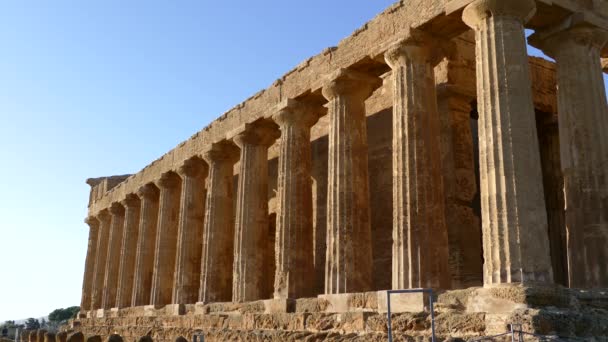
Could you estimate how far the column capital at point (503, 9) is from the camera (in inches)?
437

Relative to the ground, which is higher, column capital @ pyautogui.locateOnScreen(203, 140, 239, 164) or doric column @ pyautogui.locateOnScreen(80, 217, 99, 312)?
column capital @ pyautogui.locateOnScreen(203, 140, 239, 164)

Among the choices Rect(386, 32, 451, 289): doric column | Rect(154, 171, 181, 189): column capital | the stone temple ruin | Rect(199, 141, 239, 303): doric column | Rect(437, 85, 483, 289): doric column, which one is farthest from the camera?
Rect(154, 171, 181, 189): column capital

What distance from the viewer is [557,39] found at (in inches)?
487

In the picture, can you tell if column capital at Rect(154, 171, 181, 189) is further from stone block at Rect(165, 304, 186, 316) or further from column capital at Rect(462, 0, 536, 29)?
column capital at Rect(462, 0, 536, 29)

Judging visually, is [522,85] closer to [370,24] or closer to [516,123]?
[516,123]

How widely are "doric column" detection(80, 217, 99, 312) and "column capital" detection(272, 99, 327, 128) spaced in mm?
19109

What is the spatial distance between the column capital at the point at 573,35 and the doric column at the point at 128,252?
750 inches

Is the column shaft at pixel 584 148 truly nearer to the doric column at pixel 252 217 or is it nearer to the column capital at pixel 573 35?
the column capital at pixel 573 35

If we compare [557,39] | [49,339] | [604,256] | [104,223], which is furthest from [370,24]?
[104,223]

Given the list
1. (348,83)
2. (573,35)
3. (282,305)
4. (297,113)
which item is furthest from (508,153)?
(297,113)

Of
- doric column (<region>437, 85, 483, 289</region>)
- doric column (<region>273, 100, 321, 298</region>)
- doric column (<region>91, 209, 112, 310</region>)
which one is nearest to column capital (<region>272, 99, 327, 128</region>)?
doric column (<region>273, 100, 321, 298</region>)

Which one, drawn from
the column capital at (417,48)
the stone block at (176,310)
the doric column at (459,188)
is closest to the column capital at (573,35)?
the column capital at (417,48)

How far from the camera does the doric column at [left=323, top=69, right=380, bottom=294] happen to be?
13.6 metres

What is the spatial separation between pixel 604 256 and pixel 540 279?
84.8 inches
